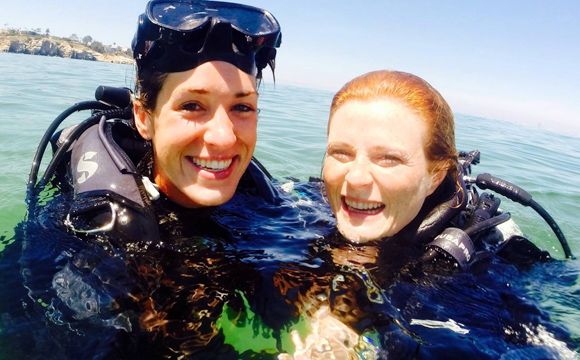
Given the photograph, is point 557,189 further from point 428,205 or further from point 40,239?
point 40,239

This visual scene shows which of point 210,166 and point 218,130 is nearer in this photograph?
point 218,130

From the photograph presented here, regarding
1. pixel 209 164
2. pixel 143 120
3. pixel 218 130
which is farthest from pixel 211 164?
pixel 143 120

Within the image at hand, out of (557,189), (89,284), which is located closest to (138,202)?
(89,284)

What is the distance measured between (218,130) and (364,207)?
3.66 feet

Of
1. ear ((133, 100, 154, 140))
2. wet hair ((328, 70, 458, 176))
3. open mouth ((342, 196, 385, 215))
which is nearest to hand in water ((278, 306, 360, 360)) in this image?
open mouth ((342, 196, 385, 215))

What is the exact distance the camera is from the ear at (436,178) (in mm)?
3004

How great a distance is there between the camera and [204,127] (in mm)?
2594

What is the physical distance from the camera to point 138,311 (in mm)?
2408

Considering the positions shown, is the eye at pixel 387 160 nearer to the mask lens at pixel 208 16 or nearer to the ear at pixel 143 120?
the mask lens at pixel 208 16

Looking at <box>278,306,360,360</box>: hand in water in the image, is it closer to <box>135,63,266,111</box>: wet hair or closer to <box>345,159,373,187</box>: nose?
<box>345,159,373,187</box>: nose

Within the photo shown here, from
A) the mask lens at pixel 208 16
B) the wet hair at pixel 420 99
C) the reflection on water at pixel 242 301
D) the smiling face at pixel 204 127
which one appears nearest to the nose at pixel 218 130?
the smiling face at pixel 204 127

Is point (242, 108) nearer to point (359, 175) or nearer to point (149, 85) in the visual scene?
point (149, 85)

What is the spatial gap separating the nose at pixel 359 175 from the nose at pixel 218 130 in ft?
2.74

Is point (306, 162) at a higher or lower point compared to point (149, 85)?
lower
